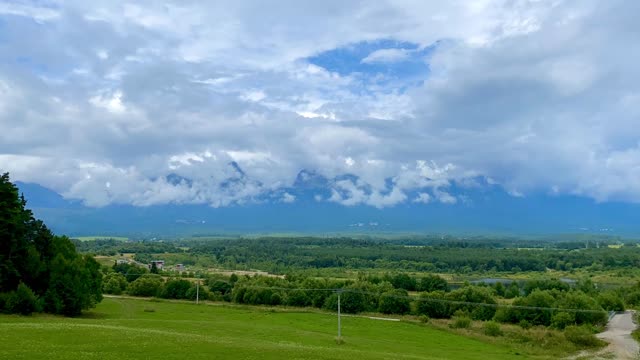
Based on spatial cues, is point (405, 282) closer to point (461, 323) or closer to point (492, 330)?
point (461, 323)

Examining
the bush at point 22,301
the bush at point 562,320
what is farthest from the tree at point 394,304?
the bush at point 22,301

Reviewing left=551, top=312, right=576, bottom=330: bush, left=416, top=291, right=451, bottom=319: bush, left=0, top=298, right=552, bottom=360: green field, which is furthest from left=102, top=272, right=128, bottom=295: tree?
left=551, top=312, right=576, bottom=330: bush

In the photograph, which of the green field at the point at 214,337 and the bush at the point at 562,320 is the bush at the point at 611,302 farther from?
the green field at the point at 214,337

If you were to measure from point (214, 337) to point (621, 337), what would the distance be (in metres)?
46.6

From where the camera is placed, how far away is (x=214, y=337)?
34906 mm

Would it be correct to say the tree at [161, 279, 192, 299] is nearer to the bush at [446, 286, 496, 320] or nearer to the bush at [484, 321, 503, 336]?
the bush at [446, 286, 496, 320]

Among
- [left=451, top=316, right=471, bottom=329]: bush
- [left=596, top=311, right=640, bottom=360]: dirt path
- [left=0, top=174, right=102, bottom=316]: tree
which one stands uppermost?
[left=0, top=174, right=102, bottom=316]: tree

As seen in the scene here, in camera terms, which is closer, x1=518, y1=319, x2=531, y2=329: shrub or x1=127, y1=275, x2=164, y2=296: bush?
x1=518, y1=319, x2=531, y2=329: shrub

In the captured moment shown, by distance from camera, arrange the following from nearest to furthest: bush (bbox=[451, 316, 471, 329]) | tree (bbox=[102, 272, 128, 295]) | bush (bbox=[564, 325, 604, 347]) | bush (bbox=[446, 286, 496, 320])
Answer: bush (bbox=[564, 325, 604, 347]) → bush (bbox=[451, 316, 471, 329]) → bush (bbox=[446, 286, 496, 320]) → tree (bbox=[102, 272, 128, 295])

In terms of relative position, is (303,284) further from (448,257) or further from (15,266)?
→ (448,257)

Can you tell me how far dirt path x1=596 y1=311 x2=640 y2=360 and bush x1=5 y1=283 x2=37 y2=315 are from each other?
48852 mm

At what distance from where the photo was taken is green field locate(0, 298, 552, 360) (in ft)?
89.7

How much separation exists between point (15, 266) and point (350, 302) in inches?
1673

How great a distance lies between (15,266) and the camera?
50.4 meters
